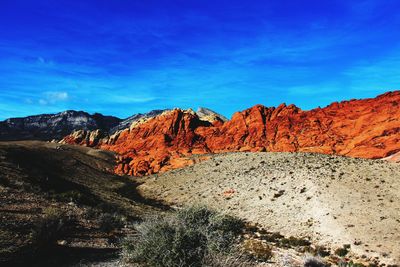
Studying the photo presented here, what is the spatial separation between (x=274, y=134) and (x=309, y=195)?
5224cm

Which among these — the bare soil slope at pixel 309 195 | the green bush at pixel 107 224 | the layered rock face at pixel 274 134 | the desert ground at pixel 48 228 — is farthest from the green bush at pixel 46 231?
the layered rock face at pixel 274 134

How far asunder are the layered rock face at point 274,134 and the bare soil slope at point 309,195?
51.9 ft

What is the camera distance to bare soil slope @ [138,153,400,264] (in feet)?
104

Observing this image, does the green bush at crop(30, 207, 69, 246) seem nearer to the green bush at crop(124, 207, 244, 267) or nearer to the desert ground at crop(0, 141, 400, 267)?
the desert ground at crop(0, 141, 400, 267)

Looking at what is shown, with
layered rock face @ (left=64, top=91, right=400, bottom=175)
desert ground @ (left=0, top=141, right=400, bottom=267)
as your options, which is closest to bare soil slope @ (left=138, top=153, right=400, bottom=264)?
desert ground @ (left=0, top=141, right=400, bottom=267)

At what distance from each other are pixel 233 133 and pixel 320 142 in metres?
27.0

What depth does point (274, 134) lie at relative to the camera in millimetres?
93688

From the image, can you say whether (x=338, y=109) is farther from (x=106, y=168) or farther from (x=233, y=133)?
(x=106, y=168)

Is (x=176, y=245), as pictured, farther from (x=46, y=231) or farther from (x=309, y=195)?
(x=309, y=195)

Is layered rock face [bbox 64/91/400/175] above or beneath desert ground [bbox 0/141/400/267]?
above

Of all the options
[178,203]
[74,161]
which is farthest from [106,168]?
[178,203]

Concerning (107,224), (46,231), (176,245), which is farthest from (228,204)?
(176,245)

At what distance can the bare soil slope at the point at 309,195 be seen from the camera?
104 feet

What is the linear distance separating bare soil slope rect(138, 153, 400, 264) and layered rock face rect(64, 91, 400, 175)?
1582cm
